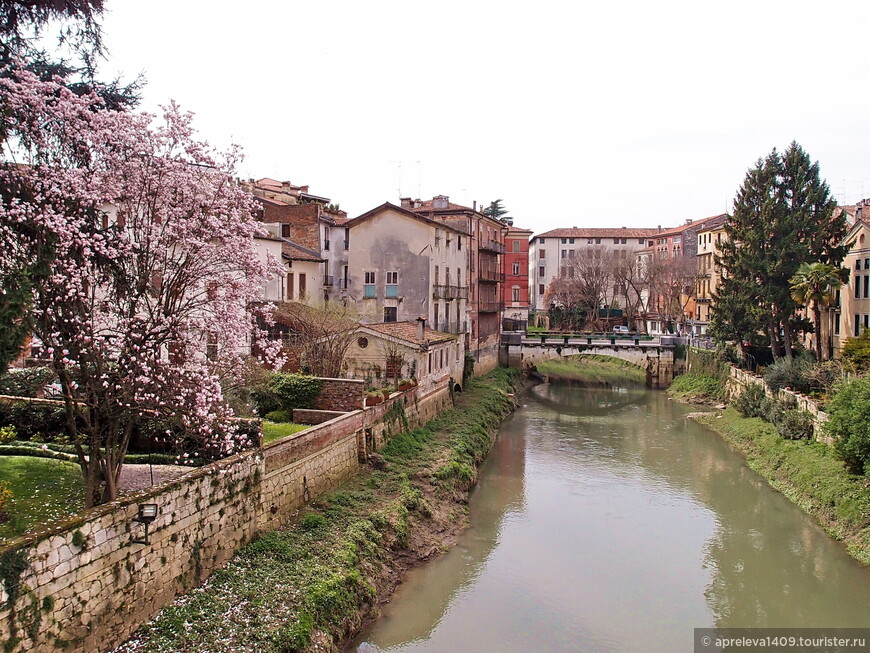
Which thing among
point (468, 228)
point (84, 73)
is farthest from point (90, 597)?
point (468, 228)

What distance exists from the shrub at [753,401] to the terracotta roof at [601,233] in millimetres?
55915

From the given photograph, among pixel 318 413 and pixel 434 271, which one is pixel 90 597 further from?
pixel 434 271

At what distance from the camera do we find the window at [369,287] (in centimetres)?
3681

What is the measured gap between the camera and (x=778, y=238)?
111ft

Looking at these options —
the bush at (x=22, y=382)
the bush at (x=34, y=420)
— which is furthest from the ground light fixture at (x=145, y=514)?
the bush at (x=22, y=382)

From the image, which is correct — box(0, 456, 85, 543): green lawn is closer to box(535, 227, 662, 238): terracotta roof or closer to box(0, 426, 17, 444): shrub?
box(0, 426, 17, 444): shrub

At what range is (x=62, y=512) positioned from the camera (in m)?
11.5

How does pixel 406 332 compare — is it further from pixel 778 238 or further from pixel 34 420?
pixel 778 238

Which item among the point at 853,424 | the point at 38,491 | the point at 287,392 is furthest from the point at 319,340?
the point at 853,424

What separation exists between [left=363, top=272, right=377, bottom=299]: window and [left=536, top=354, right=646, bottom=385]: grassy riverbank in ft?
68.0

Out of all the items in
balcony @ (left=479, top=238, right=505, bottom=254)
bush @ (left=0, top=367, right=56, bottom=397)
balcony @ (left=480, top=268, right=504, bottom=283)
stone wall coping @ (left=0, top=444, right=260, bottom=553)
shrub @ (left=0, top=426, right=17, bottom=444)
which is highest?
balcony @ (left=479, top=238, right=505, bottom=254)

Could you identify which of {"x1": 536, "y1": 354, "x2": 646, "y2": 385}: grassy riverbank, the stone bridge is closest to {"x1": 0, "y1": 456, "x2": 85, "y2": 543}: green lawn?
the stone bridge

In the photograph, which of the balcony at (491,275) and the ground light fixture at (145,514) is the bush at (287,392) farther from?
the balcony at (491,275)

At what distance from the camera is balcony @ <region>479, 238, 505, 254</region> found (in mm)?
46562
